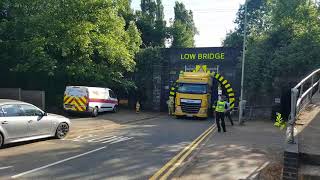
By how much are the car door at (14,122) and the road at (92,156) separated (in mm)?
436

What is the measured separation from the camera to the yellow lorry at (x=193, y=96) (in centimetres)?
2841

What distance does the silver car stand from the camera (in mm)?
12773

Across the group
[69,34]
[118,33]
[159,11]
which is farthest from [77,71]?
[159,11]

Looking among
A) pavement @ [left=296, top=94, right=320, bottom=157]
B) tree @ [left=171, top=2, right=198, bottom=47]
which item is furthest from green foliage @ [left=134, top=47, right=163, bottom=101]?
pavement @ [left=296, top=94, right=320, bottom=157]

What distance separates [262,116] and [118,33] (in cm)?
1330

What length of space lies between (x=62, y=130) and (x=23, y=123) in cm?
238

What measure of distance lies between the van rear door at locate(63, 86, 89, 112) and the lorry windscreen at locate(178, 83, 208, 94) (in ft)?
22.7

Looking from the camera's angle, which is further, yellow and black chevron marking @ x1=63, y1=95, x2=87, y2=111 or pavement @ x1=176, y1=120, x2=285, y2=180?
yellow and black chevron marking @ x1=63, y1=95, x2=87, y2=111

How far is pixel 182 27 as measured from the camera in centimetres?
5969

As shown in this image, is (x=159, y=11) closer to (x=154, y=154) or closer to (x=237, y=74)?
(x=237, y=74)

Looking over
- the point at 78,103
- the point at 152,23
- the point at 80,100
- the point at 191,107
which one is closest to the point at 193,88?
the point at 191,107

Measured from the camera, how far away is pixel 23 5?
27328 mm

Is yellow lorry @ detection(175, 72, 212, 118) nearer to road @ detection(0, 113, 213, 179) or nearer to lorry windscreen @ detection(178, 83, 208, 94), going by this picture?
lorry windscreen @ detection(178, 83, 208, 94)

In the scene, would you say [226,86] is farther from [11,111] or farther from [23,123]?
[11,111]
